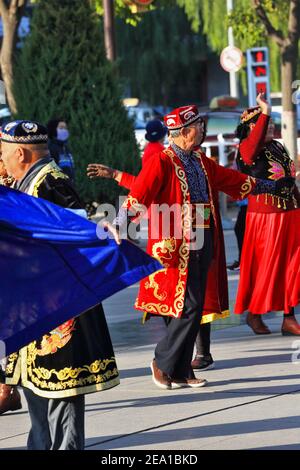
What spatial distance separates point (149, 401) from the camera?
7820mm

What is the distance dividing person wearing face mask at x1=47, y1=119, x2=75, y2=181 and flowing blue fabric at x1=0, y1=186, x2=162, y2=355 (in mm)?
7742

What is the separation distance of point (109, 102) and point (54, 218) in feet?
41.9

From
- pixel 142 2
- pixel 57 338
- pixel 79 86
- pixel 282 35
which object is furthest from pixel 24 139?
pixel 282 35

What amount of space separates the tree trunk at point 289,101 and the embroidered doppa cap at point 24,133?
56.1 feet

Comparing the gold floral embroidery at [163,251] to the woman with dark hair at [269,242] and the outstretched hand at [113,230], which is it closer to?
the woman with dark hair at [269,242]

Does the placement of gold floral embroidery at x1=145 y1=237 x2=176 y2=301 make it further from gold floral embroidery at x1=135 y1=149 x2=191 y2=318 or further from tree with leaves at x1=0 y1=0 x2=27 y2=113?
tree with leaves at x1=0 y1=0 x2=27 y2=113

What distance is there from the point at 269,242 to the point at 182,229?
2007 mm

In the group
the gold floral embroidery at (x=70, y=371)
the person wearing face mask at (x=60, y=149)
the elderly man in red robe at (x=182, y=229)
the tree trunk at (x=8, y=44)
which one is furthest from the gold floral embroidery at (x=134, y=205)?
the tree trunk at (x=8, y=44)

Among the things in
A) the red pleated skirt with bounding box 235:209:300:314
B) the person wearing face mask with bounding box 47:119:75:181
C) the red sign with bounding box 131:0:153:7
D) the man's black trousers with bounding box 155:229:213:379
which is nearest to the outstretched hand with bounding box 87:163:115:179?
the man's black trousers with bounding box 155:229:213:379

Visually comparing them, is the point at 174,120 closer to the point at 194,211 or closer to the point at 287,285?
the point at 194,211

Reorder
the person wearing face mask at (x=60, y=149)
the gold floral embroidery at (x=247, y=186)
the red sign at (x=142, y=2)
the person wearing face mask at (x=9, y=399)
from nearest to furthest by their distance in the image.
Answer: the person wearing face mask at (x=9, y=399) < the gold floral embroidery at (x=247, y=186) < the person wearing face mask at (x=60, y=149) < the red sign at (x=142, y=2)

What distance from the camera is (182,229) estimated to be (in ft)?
26.9

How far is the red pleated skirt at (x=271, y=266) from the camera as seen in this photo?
9977mm
